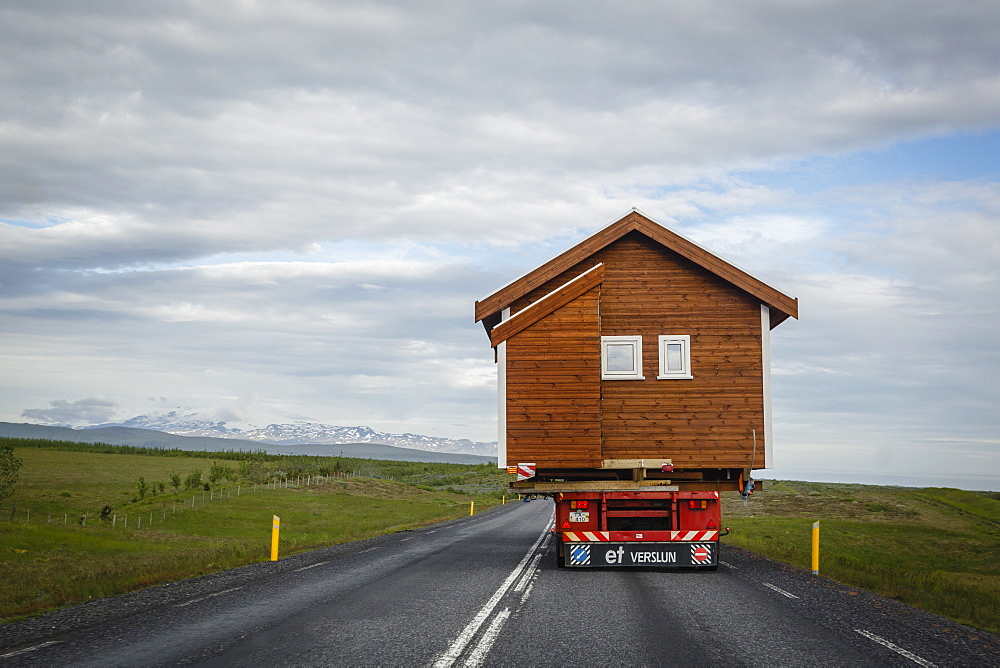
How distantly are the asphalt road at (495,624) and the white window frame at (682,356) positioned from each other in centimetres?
473

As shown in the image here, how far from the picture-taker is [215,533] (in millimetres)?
41062

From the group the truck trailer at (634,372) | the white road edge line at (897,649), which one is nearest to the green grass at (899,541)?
the white road edge line at (897,649)

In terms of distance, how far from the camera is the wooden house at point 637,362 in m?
17.2

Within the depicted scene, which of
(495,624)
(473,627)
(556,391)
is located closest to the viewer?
(473,627)

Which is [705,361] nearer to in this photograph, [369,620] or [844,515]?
[369,620]

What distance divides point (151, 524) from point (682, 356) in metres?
36.6

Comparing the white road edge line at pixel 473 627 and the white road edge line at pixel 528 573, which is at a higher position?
the white road edge line at pixel 473 627

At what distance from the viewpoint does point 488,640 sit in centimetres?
827

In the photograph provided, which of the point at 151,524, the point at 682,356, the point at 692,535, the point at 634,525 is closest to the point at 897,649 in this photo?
the point at 692,535

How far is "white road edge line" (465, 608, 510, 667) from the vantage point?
730cm

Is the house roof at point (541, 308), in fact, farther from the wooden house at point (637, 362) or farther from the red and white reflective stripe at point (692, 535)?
the red and white reflective stripe at point (692, 535)

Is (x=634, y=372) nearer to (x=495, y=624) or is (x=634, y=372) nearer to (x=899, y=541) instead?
(x=495, y=624)

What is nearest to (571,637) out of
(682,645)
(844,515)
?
(682,645)

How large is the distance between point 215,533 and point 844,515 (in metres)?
44.8
